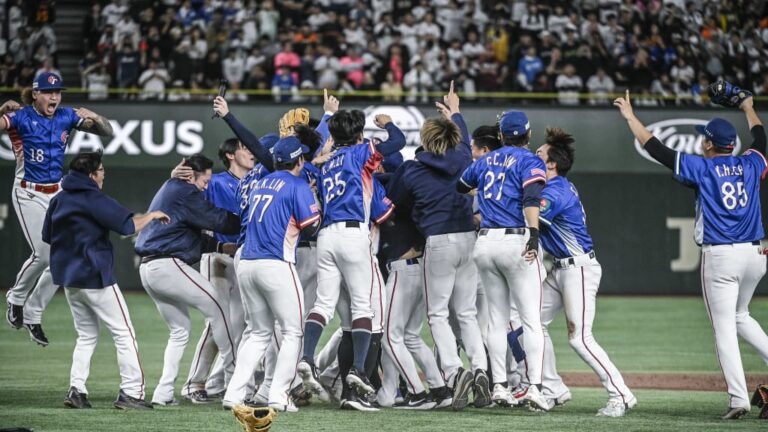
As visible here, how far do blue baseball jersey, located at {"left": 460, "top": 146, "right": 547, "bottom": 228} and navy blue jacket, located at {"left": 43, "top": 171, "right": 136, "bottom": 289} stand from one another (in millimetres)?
2668

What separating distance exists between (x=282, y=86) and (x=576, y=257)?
1152 centimetres

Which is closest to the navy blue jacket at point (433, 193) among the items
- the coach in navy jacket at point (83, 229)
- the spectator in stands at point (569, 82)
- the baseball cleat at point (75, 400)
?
the coach in navy jacket at point (83, 229)

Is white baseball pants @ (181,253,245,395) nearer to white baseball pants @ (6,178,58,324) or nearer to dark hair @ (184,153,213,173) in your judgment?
dark hair @ (184,153,213,173)

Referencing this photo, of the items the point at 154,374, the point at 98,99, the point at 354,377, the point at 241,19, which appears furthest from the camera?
the point at 241,19

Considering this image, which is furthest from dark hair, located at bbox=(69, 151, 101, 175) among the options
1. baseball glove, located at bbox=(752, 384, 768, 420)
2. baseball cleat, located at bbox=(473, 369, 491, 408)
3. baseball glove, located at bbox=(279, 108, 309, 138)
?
baseball glove, located at bbox=(752, 384, 768, 420)

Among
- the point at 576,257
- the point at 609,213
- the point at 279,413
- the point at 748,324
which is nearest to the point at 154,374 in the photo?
the point at 279,413

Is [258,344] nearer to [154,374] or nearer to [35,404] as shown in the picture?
[35,404]

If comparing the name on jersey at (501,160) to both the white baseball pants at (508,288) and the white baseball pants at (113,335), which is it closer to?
the white baseball pants at (508,288)

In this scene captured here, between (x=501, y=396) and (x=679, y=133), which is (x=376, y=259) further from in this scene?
(x=679, y=133)

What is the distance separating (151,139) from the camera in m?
19.0

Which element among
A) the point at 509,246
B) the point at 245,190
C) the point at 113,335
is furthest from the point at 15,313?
the point at 509,246

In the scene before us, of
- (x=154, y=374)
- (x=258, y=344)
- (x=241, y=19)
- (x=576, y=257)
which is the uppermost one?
(x=241, y=19)

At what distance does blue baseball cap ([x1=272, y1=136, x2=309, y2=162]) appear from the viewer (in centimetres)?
822

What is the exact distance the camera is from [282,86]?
1936 cm
